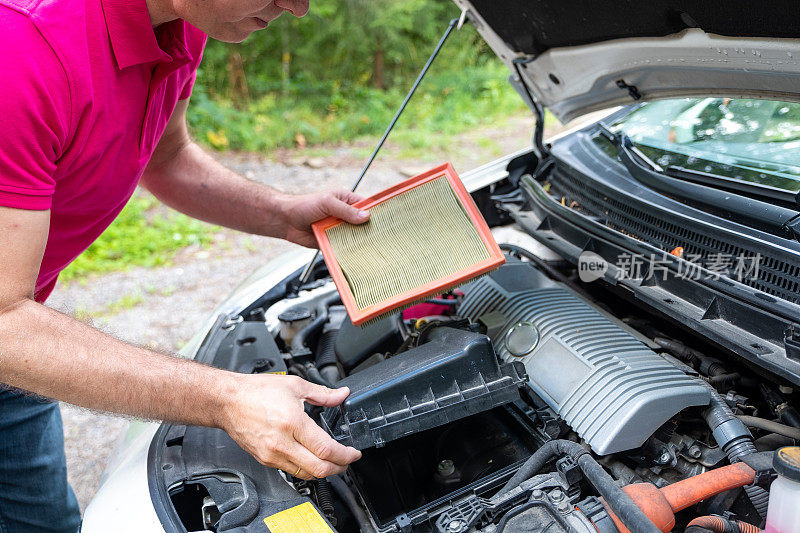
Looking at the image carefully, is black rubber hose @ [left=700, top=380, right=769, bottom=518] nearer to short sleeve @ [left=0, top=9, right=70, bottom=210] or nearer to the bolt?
the bolt

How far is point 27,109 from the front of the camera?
1140mm

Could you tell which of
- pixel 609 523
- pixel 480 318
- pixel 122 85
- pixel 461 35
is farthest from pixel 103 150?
pixel 461 35

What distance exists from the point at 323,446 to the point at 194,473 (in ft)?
1.18

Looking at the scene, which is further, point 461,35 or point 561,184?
point 461,35

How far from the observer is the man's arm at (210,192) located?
1.90 m

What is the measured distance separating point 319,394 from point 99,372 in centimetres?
40

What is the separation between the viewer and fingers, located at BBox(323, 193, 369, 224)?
5.57 feet

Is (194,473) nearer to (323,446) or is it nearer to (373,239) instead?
(323,446)

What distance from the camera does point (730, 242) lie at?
57.4 inches

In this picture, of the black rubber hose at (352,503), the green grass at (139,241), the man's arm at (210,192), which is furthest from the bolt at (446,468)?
the green grass at (139,241)

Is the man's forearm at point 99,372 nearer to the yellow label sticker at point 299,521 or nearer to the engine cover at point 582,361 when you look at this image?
the yellow label sticker at point 299,521

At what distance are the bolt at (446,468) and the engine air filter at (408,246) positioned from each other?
0.39 m

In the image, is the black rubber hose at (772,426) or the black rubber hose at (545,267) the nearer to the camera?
the black rubber hose at (772,426)

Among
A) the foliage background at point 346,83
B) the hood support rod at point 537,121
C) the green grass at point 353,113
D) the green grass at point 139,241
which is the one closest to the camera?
the hood support rod at point 537,121
